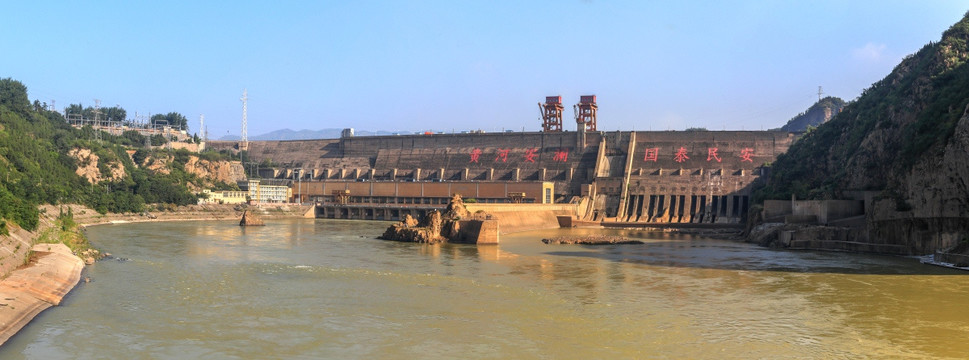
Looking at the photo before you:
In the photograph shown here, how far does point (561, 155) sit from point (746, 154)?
999 inches

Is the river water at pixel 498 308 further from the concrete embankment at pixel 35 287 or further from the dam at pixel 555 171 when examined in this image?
the dam at pixel 555 171

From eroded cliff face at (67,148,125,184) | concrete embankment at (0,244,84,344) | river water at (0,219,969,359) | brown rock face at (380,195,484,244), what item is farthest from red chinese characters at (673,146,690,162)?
concrete embankment at (0,244,84,344)

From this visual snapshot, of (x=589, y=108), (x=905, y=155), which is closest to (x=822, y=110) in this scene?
(x=589, y=108)

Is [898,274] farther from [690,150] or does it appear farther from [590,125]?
[590,125]

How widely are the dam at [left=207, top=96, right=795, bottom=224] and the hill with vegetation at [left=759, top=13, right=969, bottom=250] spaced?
38.4ft

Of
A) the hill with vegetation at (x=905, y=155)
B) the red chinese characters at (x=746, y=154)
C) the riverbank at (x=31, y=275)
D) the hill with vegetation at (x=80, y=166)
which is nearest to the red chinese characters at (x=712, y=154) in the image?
the red chinese characters at (x=746, y=154)

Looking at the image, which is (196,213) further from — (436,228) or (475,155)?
(436,228)

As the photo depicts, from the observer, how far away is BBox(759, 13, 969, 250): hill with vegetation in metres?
44.8

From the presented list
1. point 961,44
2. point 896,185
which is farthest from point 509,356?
point 961,44

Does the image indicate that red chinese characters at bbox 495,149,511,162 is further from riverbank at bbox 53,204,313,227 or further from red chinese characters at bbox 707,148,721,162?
red chinese characters at bbox 707,148,721,162

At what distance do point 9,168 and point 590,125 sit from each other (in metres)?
82.1

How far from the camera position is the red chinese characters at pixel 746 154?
104 m

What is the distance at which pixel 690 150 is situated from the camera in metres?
108

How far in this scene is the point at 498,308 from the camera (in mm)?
29938
